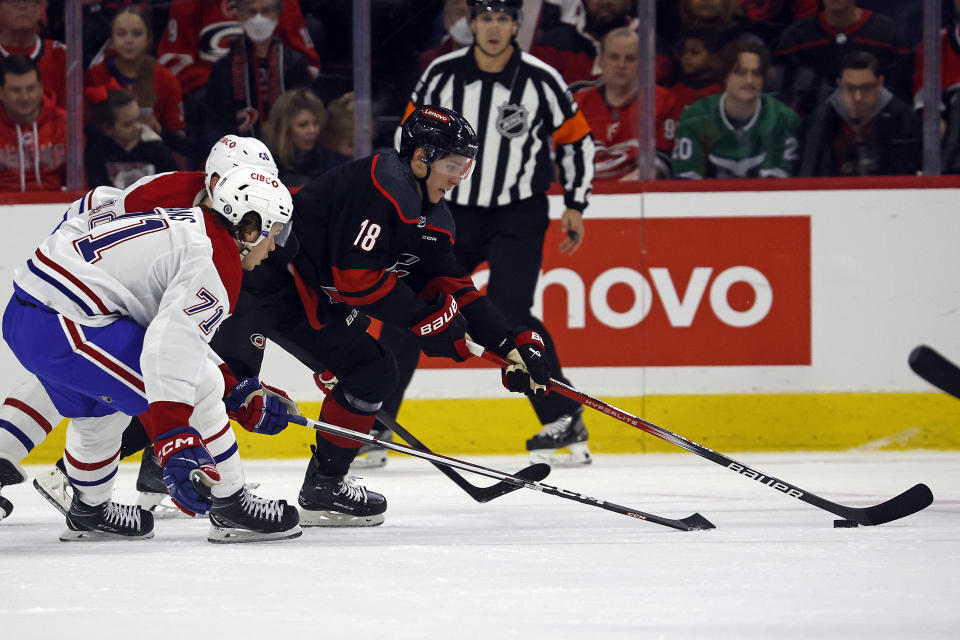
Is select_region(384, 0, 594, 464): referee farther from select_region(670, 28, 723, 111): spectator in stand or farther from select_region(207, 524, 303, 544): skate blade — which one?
select_region(207, 524, 303, 544): skate blade

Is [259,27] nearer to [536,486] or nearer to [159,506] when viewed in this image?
[159,506]

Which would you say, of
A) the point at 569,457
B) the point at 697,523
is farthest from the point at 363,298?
the point at 569,457

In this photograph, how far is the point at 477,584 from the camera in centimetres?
231

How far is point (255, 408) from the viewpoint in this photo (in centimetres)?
280

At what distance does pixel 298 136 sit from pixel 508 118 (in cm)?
75

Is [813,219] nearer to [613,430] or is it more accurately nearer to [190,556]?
[613,430]

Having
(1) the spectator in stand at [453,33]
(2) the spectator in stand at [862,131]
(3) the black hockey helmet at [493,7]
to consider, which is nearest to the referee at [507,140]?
(3) the black hockey helmet at [493,7]

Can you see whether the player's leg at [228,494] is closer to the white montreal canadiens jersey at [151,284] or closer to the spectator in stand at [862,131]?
the white montreal canadiens jersey at [151,284]

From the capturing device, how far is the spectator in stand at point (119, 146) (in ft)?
15.1

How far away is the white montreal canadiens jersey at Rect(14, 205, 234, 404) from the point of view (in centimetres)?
251

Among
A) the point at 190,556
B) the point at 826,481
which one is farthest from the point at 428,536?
the point at 826,481

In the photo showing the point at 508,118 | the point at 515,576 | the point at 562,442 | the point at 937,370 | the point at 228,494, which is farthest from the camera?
the point at 508,118

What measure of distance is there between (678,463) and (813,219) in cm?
96

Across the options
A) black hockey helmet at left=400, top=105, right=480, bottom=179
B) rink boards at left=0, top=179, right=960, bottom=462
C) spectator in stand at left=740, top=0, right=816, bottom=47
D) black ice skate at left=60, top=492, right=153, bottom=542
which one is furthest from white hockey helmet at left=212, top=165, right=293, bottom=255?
spectator in stand at left=740, top=0, right=816, bottom=47
